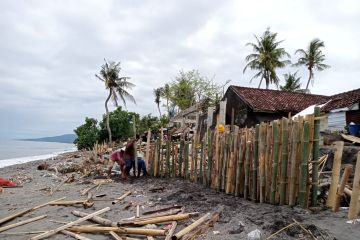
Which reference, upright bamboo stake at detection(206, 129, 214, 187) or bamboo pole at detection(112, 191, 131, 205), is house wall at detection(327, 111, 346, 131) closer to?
upright bamboo stake at detection(206, 129, 214, 187)

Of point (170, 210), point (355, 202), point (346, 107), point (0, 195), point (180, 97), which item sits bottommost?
point (0, 195)

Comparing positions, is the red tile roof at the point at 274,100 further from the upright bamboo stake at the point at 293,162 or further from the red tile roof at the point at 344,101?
the upright bamboo stake at the point at 293,162

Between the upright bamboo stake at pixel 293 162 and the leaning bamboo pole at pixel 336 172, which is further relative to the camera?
the upright bamboo stake at pixel 293 162

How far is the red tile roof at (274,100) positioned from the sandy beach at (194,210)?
13.1m

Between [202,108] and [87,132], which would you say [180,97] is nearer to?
[87,132]

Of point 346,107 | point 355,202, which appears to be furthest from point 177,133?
point 355,202

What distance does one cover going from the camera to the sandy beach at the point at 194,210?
4.95 m

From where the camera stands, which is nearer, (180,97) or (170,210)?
(170,210)

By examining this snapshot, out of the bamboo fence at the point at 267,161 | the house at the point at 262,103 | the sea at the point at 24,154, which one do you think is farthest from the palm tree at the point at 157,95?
the bamboo fence at the point at 267,161

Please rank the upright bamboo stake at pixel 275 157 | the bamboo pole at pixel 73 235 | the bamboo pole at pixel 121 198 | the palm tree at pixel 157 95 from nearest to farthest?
the bamboo pole at pixel 73 235 < the upright bamboo stake at pixel 275 157 < the bamboo pole at pixel 121 198 < the palm tree at pixel 157 95

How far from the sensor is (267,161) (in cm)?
649

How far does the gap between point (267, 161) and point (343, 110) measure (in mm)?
12903

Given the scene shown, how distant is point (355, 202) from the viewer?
5.11m

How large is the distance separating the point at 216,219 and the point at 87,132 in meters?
37.6
